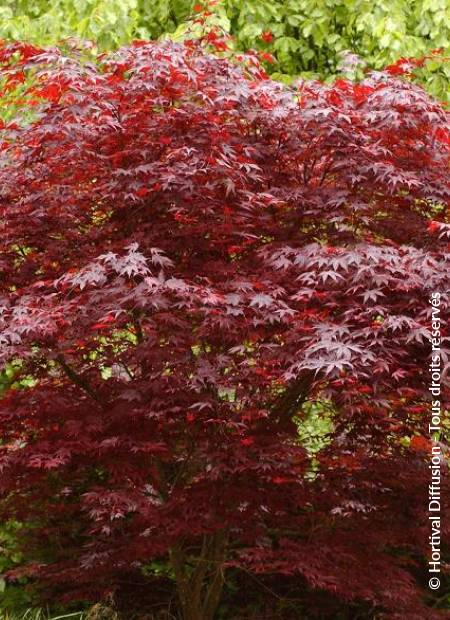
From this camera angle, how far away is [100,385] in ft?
13.3

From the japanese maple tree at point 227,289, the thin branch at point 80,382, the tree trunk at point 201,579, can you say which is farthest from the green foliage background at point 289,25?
the tree trunk at point 201,579

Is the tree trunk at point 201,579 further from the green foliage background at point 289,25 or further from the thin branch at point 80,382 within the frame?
the green foliage background at point 289,25

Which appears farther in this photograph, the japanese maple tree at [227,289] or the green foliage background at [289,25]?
the green foliage background at [289,25]

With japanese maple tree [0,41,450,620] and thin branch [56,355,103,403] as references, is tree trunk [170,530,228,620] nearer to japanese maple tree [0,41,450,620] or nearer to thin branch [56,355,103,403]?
japanese maple tree [0,41,450,620]

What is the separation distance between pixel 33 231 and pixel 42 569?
6.44ft

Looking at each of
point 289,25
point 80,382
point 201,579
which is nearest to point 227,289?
point 80,382

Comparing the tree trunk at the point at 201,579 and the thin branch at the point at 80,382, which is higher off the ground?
the thin branch at the point at 80,382

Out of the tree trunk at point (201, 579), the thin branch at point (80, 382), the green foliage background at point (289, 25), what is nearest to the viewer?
the thin branch at point (80, 382)

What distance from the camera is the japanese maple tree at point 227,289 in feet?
11.4

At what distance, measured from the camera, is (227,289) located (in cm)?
357

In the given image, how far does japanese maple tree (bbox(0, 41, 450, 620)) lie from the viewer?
3479 millimetres

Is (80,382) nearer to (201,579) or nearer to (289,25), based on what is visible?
(201,579)

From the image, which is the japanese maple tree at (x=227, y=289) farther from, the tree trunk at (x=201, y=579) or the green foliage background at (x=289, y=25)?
the green foliage background at (x=289, y=25)

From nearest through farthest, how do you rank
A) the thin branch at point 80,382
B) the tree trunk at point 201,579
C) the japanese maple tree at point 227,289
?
the japanese maple tree at point 227,289 < the thin branch at point 80,382 < the tree trunk at point 201,579
